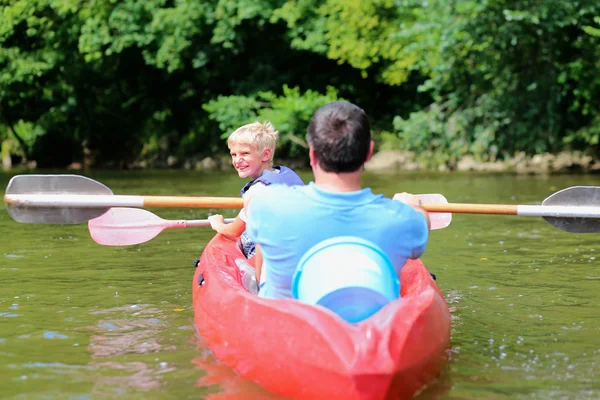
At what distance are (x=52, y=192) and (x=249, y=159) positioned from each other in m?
1.27

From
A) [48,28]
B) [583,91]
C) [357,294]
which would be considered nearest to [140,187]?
[583,91]

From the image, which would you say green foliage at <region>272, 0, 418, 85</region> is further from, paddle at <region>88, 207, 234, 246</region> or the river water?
paddle at <region>88, 207, 234, 246</region>

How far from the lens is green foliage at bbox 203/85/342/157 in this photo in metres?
24.8

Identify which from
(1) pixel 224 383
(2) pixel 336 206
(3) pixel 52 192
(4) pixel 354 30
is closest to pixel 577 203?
(2) pixel 336 206

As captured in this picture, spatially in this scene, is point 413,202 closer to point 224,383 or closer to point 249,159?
point 224,383

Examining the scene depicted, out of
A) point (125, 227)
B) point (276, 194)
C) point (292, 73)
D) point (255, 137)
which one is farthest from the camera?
point (292, 73)

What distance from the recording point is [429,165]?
21.8 metres

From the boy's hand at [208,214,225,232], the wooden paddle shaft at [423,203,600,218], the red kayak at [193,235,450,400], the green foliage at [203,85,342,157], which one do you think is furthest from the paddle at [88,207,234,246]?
the green foliage at [203,85,342,157]

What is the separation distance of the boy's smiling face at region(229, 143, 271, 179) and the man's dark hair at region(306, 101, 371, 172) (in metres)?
1.67

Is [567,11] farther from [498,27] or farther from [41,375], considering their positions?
[41,375]

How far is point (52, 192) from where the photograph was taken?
5684mm

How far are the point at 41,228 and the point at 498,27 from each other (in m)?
12.0

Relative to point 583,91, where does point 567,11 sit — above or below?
above

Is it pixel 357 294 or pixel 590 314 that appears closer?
pixel 357 294
